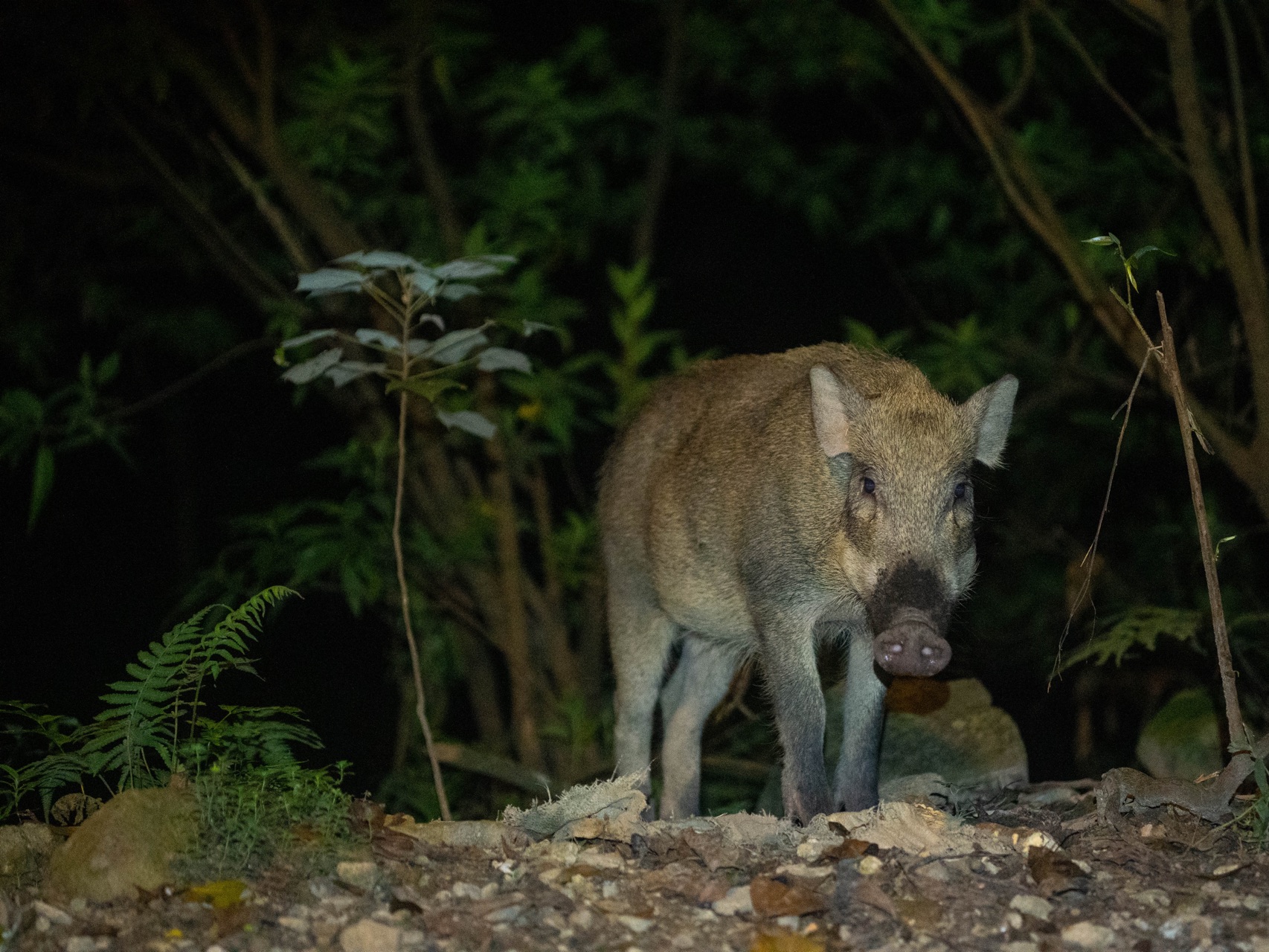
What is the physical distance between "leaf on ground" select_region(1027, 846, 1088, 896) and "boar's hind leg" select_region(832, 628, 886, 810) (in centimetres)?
139

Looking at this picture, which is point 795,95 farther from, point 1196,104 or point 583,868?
point 583,868

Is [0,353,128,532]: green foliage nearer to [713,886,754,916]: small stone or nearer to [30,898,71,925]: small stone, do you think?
[30,898,71,925]: small stone

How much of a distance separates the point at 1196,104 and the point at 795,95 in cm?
372

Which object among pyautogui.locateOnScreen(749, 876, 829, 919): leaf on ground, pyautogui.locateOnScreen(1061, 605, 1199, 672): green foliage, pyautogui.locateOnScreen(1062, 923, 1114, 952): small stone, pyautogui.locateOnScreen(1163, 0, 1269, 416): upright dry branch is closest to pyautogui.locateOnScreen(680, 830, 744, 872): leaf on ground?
pyautogui.locateOnScreen(749, 876, 829, 919): leaf on ground

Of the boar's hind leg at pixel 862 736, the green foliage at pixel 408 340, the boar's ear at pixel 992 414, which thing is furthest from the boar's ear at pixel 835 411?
the green foliage at pixel 408 340

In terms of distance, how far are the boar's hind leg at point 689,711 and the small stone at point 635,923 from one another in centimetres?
258

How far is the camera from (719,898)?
3752 millimetres

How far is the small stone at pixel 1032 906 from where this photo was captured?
3.67 meters

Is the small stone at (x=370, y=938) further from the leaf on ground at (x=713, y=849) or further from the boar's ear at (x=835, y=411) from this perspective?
the boar's ear at (x=835, y=411)

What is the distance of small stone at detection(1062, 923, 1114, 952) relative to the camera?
3.54 metres

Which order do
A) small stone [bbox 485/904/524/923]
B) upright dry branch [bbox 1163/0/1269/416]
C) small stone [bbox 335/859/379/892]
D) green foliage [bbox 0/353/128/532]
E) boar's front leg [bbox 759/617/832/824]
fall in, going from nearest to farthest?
small stone [bbox 485/904/524/923], small stone [bbox 335/859/379/892], boar's front leg [bbox 759/617/832/824], upright dry branch [bbox 1163/0/1269/416], green foliage [bbox 0/353/128/532]

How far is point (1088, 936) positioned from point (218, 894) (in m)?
2.13

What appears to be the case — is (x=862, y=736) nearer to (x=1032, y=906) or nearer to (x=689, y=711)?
(x=689, y=711)

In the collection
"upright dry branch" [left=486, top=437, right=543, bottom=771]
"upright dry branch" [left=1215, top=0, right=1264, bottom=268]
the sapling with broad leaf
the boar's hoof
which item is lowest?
"upright dry branch" [left=486, top=437, right=543, bottom=771]
